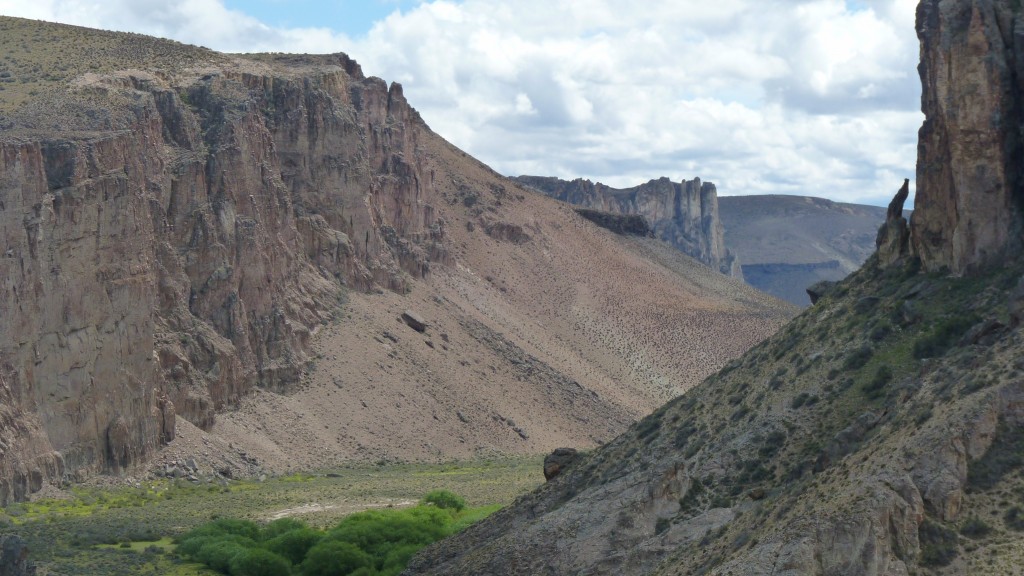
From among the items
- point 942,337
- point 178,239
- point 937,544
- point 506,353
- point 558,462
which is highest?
point 178,239

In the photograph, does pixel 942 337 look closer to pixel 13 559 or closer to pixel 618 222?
pixel 13 559

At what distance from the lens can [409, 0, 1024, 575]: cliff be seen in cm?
3591

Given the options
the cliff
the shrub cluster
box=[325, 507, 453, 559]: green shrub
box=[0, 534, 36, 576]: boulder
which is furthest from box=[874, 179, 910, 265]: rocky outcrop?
box=[0, 534, 36, 576]: boulder

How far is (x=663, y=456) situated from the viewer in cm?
5031

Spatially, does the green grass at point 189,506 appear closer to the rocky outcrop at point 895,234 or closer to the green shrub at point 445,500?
the green shrub at point 445,500

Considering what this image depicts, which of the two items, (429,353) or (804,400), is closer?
(804,400)

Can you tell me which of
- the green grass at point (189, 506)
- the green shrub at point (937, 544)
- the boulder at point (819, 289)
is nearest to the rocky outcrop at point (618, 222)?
the green grass at point (189, 506)

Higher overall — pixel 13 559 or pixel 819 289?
pixel 819 289

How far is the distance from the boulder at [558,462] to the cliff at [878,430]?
1603 mm

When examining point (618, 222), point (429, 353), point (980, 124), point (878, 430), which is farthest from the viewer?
point (618, 222)

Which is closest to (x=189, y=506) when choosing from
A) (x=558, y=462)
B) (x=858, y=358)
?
(x=558, y=462)

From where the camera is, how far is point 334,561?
227 feet

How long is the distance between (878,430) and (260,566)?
35436 millimetres

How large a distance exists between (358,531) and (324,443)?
107ft
